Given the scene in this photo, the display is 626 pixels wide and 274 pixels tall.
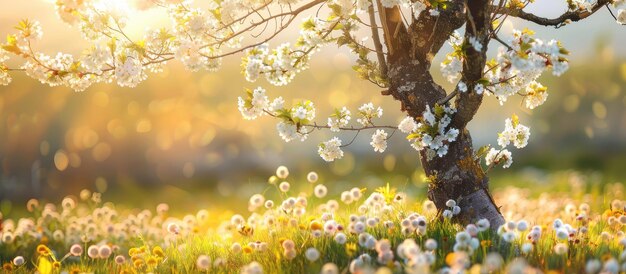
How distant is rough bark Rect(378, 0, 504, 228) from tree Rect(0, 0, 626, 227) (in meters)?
0.01

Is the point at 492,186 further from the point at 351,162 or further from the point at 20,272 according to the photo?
the point at 20,272

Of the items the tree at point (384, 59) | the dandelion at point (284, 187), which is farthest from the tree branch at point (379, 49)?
the dandelion at point (284, 187)

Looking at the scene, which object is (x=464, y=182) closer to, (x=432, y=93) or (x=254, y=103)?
(x=432, y=93)

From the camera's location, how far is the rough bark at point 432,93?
6457 millimetres

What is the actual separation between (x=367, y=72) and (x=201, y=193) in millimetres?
8804

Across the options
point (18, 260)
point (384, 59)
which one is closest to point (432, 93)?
point (384, 59)

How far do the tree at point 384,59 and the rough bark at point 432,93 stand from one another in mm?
10

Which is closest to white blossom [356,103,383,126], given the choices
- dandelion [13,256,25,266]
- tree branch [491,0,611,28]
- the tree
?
the tree

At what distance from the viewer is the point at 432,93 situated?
21.4 feet

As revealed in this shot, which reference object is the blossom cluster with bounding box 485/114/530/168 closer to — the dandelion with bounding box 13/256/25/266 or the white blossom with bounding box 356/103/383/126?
the white blossom with bounding box 356/103/383/126

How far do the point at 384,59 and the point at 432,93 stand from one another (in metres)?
0.59

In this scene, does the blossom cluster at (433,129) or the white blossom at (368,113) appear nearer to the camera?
the blossom cluster at (433,129)

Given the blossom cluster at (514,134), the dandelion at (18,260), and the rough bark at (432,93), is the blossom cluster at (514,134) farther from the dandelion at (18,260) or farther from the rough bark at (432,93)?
the dandelion at (18,260)

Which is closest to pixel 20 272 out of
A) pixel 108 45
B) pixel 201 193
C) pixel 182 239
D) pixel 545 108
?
pixel 182 239
